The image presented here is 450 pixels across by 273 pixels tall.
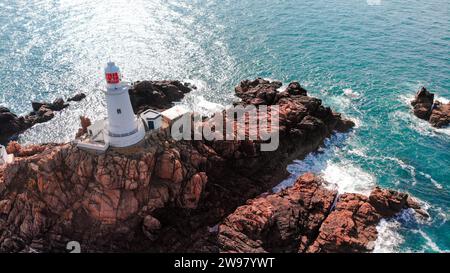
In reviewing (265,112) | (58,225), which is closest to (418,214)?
(265,112)

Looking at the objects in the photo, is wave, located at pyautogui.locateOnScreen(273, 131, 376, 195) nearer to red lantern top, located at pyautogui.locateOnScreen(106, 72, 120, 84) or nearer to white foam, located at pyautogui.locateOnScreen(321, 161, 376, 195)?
white foam, located at pyautogui.locateOnScreen(321, 161, 376, 195)

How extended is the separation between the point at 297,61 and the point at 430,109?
1051 inches

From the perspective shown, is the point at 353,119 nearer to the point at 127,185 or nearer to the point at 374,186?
the point at 374,186

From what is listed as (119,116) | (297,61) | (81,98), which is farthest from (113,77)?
(297,61)

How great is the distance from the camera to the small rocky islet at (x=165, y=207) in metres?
36.1

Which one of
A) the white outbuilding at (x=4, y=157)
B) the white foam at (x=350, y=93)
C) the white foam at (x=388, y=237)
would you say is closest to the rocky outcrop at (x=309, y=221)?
the white foam at (x=388, y=237)

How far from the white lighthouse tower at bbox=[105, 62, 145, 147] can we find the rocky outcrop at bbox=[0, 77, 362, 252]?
3.56ft

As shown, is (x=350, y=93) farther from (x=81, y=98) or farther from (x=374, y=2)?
(x=374, y=2)

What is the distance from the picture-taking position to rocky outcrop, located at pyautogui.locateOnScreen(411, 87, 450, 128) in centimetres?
5409

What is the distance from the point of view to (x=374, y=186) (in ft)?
A: 145

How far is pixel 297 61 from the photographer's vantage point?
7300 centimetres

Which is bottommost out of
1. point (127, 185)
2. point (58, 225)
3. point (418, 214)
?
point (418, 214)

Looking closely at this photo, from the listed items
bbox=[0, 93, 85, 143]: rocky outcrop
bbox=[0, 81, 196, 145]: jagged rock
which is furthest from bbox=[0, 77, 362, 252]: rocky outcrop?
bbox=[0, 81, 196, 145]: jagged rock

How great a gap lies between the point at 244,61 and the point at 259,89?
17.2 m
